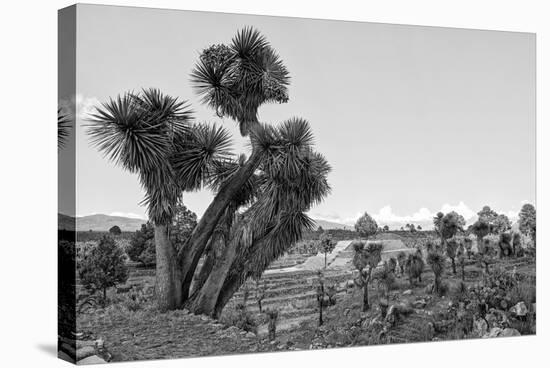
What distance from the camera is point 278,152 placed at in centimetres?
1480

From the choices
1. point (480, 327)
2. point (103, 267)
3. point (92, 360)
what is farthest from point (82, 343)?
point (480, 327)

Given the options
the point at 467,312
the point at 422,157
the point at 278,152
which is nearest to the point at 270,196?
the point at 278,152

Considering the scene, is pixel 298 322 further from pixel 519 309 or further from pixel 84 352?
pixel 519 309

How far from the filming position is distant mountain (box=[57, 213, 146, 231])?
1369 cm

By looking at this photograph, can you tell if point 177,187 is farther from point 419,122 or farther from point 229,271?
point 419,122

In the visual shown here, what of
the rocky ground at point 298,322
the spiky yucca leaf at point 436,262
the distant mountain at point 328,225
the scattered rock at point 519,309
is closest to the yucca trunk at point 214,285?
the rocky ground at point 298,322

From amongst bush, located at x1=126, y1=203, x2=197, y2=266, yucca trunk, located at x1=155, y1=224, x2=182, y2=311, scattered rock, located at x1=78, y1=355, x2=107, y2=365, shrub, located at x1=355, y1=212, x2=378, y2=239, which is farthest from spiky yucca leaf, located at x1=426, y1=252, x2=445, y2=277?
scattered rock, located at x1=78, y1=355, x2=107, y2=365

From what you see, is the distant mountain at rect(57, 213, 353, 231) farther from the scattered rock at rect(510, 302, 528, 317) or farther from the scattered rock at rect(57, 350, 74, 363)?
the scattered rock at rect(510, 302, 528, 317)

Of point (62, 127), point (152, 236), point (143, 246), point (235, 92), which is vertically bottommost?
point (143, 246)

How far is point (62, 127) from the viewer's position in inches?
551

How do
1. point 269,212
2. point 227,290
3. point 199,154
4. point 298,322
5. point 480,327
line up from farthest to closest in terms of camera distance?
point 480,327, point 298,322, point 269,212, point 227,290, point 199,154

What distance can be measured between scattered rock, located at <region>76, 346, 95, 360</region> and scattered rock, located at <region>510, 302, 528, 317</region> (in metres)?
7.06

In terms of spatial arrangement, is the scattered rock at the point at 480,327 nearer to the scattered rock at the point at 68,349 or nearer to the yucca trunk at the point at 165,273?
the yucca trunk at the point at 165,273

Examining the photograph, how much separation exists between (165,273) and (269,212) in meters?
1.76
